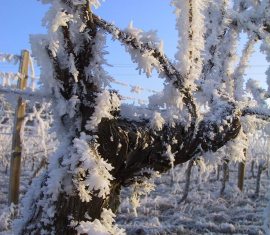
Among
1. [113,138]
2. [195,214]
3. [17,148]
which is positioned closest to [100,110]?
[113,138]

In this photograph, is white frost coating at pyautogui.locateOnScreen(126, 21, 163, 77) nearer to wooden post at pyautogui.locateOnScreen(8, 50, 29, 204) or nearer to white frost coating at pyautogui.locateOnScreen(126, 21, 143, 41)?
white frost coating at pyautogui.locateOnScreen(126, 21, 143, 41)

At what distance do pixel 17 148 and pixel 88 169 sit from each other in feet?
21.5

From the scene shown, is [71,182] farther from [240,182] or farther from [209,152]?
[240,182]

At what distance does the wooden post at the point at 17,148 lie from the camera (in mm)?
7957

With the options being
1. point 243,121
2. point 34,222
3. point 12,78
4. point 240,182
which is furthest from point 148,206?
point 34,222

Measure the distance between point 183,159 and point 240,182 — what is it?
12810 mm

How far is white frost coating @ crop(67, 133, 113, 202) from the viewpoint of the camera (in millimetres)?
1721

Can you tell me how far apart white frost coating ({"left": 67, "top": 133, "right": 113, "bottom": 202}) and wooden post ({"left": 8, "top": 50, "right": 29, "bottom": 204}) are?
21.0 feet

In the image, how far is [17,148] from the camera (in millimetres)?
7965

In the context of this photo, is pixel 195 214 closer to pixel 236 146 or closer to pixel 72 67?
pixel 236 146

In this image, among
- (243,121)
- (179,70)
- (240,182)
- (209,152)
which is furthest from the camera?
(240,182)

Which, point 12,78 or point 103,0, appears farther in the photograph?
point 12,78

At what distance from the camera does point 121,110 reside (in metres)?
2.04

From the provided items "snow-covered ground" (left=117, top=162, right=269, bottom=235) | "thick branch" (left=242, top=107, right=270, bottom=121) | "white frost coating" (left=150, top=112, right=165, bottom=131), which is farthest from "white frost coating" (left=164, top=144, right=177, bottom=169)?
"snow-covered ground" (left=117, top=162, right=269, bottom=235)
